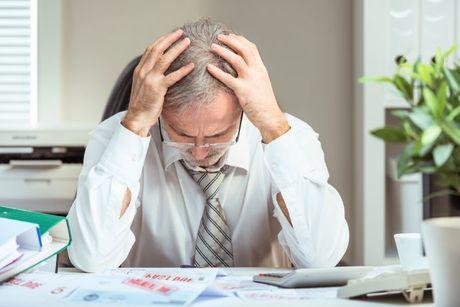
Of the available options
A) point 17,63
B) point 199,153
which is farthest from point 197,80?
point 17,63

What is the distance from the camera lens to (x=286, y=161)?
5.11 ft

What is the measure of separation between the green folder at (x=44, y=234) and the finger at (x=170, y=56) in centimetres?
40

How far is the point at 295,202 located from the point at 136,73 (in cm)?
44

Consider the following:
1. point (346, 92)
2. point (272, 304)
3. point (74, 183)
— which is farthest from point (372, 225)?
point (272, 304)

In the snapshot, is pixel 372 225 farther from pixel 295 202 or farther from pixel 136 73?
pixel 136 73

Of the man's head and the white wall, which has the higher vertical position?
the white wall

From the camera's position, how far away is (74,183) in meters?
2.66

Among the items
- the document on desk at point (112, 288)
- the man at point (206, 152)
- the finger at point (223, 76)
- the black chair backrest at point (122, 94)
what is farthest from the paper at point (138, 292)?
the black chair backrest at point (122, 94)

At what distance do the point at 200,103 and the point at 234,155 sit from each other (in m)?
0.23

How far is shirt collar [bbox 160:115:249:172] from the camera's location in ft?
5.69

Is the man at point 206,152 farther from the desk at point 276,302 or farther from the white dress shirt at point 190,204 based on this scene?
the desk at point 276,302

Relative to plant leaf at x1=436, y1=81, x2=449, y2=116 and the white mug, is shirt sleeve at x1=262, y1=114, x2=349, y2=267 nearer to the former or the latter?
the white mug

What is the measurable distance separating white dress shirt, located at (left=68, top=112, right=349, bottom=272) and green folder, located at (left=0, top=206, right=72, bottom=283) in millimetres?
118

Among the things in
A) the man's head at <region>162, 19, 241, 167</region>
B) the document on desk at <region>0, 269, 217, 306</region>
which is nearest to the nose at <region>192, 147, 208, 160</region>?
the man's head at <region>162, 19, 241, 167</region>
